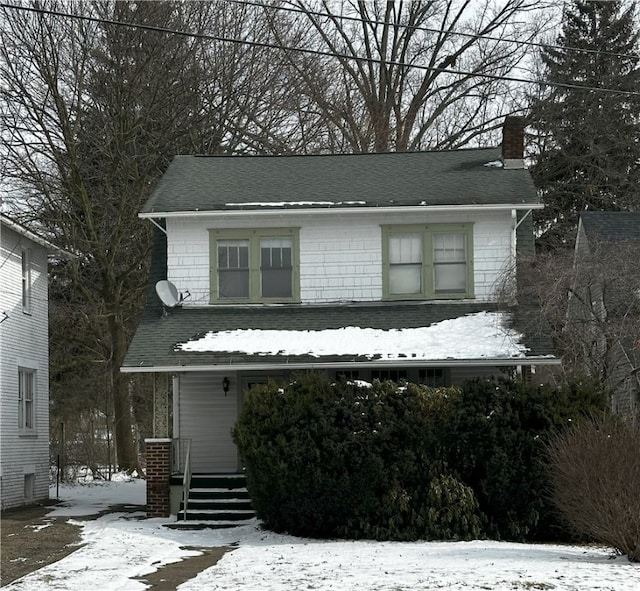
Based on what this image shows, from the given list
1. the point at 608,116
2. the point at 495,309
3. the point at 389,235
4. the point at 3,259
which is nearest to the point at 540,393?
the point at 495,309

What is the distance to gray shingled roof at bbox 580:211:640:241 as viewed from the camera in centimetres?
2723

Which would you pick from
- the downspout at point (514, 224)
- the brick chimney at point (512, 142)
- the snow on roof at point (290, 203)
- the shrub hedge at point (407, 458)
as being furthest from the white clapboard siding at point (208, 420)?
the brick chimney at point (512, 142)

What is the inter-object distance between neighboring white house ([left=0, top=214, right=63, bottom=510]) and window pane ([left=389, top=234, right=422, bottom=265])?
24.8 ft

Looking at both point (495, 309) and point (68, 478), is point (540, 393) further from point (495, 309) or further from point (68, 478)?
point (68, 478)

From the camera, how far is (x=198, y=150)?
1168 inches

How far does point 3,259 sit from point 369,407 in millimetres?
9555

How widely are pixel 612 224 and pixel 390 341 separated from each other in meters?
10.7

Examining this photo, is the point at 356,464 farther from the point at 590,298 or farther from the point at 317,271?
the point at 317,271

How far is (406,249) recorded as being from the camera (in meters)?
21.3

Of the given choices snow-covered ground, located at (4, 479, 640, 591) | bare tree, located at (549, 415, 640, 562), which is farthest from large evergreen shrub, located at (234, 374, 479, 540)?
bare tree, located at (549, 415, 640, 562)

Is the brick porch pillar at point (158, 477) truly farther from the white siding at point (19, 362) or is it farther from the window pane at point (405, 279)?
the window pane at point (405, 279)

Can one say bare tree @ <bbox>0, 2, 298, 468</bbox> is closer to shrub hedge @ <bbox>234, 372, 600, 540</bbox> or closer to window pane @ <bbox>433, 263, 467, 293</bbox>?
window pane @ <bbox>433, 263, 467, 293</bbox>

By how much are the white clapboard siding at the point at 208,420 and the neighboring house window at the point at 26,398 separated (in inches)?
178

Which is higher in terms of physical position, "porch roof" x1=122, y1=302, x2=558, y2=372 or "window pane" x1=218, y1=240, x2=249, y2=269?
"window pane" x1=218, y1=240, x2=249, y2=269
